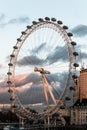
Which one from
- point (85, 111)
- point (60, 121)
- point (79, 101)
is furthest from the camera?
point (79, 101)

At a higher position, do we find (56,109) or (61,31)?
(61,31)

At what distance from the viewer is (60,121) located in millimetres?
80812

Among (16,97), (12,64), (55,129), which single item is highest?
(12,64)

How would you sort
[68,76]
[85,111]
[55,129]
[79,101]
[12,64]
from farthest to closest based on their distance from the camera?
1. [79,101]
2. [85,111]
3. [55,129]
4. [12,64]
5. [68,76]

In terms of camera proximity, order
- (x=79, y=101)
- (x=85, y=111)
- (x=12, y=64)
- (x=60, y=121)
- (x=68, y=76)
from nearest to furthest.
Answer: (x=68, y=76) → (x=12, y=64) → (x=60, y=121) → (x=85, y=111) → (x=79, y=101)

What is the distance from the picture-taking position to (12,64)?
193ft

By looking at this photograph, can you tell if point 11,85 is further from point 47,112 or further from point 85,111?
point 85,111

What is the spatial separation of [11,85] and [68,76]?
7.97 m

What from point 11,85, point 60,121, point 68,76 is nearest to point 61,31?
point 68,76

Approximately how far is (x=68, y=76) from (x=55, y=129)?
47.0ft

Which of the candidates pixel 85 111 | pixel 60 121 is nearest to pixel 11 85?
pixel 60 121

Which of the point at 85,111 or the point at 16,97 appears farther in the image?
the point at 85,111

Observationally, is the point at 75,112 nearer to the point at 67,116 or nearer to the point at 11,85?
the point at 67,116

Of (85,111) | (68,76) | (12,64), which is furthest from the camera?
(85,111)
